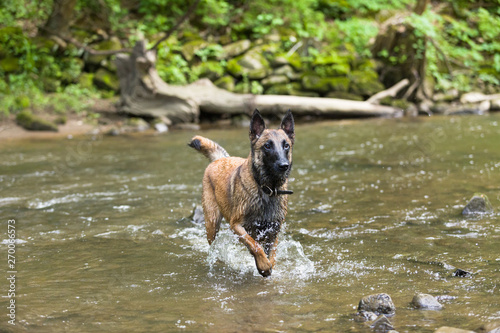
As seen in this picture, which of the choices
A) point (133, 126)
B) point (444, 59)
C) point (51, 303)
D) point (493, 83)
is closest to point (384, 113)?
point (444, 59)

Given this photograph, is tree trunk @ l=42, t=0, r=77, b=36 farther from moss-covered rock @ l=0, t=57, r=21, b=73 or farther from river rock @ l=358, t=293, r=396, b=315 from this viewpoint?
river rock @ l=358, t=293, r=396, b=315

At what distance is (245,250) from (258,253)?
1140 mm

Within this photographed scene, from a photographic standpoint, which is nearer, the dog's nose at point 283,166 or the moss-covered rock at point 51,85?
the dog's nose at point 283,166

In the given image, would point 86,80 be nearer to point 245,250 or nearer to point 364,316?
point 245,250

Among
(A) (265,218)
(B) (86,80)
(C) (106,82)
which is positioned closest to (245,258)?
(A) (265,218)

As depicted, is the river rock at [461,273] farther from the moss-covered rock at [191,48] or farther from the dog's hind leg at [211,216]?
the moss-covered rock at [191,48]

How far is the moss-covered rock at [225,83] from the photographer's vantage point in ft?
62.6

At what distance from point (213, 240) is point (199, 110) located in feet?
40.3

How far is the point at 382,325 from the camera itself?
3.91 m

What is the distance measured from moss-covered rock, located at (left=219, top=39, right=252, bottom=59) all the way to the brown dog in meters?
15.5

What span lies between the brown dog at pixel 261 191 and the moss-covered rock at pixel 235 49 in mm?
15493

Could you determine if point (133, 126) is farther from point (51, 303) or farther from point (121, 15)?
point (51, 303)

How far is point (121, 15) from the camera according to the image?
23.0m

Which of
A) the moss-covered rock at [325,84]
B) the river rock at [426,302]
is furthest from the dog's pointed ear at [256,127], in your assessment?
the moss-covered rock at [325,84]
